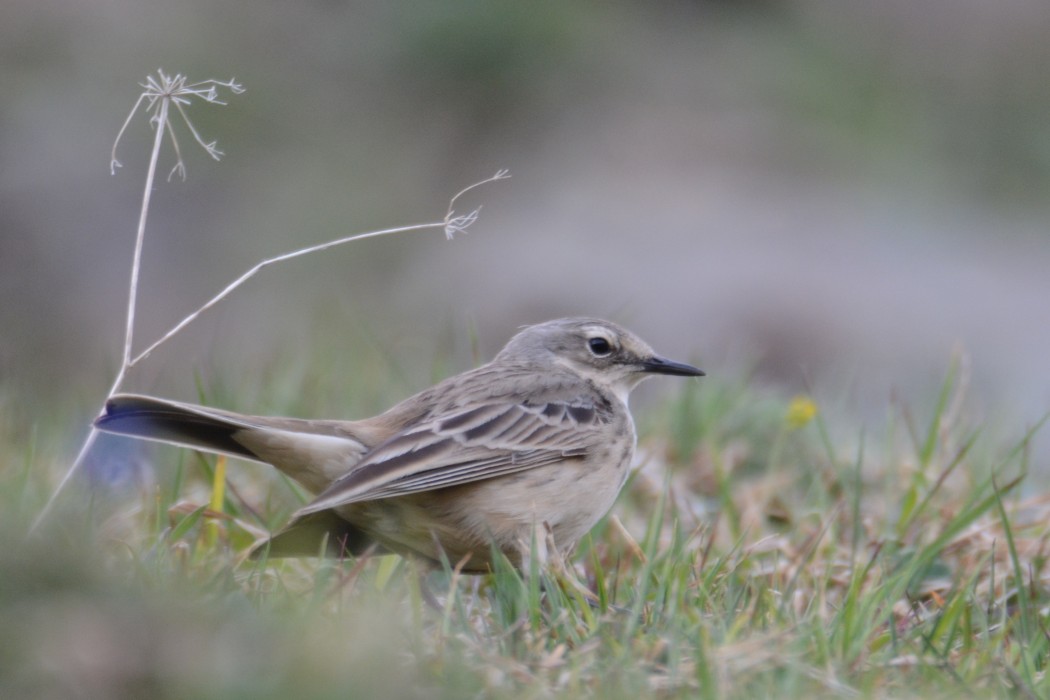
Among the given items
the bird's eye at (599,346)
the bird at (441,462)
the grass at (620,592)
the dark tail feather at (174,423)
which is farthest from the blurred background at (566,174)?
the dark tail feather at (174,423)

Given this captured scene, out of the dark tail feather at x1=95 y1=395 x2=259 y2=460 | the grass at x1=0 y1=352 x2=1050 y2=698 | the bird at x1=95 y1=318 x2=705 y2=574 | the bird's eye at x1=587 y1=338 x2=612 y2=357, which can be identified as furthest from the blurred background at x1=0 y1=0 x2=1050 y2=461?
the dark tail feather at x1=95 y1=395 x2=259 y2=460

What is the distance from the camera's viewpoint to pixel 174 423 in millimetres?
5629

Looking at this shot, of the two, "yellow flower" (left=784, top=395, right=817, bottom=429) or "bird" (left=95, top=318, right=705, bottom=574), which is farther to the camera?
"yellow flower" (left=784, top=395, right=817, bottom=429)

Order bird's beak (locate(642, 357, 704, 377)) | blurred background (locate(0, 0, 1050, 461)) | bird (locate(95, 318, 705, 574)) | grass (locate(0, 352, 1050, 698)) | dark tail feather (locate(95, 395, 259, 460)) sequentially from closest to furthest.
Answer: grass (locate(0, 352, 1050, 698)) → dark tail feather (locate(95, 395, 259, 460)) → bird (locate(95, 318, 705, 574)) → bird's beak (locate(642, 357, 704, 377)) → blurred background (locate(0, 0, 1050, 461))

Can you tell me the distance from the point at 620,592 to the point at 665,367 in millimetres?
1671

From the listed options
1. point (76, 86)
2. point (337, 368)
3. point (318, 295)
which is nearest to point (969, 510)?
point (337, 368)

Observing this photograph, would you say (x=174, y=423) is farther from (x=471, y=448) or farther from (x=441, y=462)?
(x=471, y=448)

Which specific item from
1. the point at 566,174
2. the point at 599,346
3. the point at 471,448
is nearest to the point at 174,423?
the point at 471,448

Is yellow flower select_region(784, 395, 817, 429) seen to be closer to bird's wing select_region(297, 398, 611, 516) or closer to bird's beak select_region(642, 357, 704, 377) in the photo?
bird's beak select_region(642, 357, 704, 377)

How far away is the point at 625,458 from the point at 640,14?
1669 centimetres

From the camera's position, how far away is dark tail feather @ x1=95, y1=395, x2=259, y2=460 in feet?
17.9

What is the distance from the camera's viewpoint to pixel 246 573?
5637mm

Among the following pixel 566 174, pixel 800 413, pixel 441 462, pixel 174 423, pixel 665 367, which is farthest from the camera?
pixel 566 174

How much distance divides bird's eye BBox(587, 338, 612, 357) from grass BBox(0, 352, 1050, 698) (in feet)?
2.23
